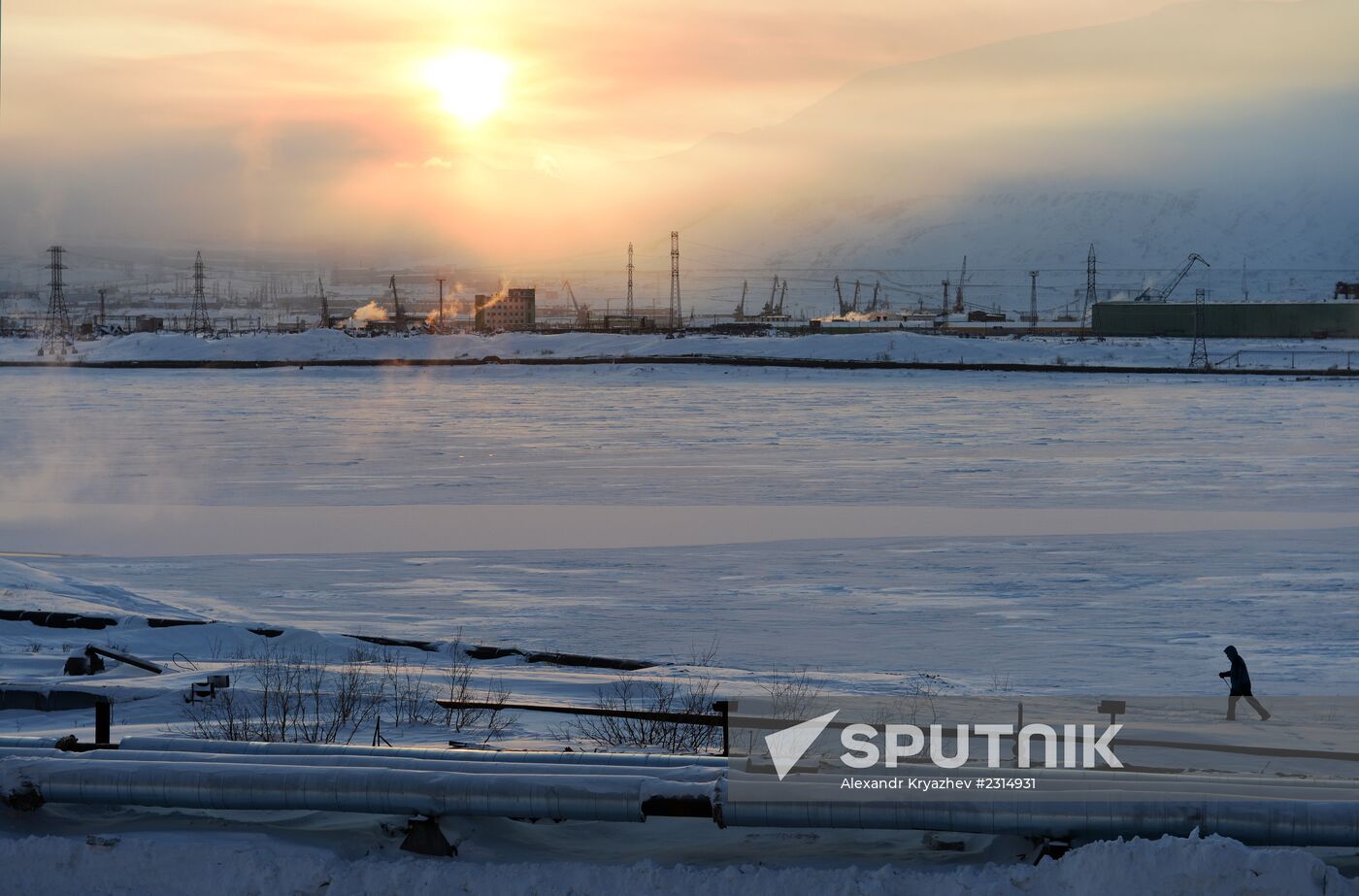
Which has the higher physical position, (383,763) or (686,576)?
(383,763)

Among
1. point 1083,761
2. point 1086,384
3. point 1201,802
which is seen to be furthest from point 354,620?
point 1086,384

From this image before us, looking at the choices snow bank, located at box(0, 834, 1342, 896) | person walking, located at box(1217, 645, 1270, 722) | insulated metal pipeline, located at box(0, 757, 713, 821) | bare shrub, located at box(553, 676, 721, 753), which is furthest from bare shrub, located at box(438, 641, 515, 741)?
person walking, located at box(1217, 645, 1270, 722)

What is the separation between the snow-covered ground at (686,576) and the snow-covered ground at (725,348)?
141 feet

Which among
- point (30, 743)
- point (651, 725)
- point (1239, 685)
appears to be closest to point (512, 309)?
point (1239, 685)

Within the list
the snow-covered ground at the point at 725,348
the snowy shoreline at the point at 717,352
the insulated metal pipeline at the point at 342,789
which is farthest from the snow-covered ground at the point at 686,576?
the snow-covered ground at the point at 725,348

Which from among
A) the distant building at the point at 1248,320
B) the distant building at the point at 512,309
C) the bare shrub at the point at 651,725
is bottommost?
the bare shrub at the point at 651,725

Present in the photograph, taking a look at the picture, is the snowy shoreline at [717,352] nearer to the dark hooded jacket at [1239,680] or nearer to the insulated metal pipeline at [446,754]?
the dark hooded jacket at [1239,680]

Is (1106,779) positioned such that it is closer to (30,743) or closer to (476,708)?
(30,743)

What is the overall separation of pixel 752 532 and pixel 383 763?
53.9 feet

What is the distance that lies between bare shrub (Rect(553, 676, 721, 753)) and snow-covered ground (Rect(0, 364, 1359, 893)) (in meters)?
0.42

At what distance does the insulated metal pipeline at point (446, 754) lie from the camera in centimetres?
613

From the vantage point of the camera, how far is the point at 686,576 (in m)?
18.6

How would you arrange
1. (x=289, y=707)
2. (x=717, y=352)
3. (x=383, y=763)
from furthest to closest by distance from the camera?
1. (x=717, y=352)
2. (x=289, y=707)
3. (x=383, y=763)

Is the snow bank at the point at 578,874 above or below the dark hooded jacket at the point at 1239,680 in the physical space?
above
